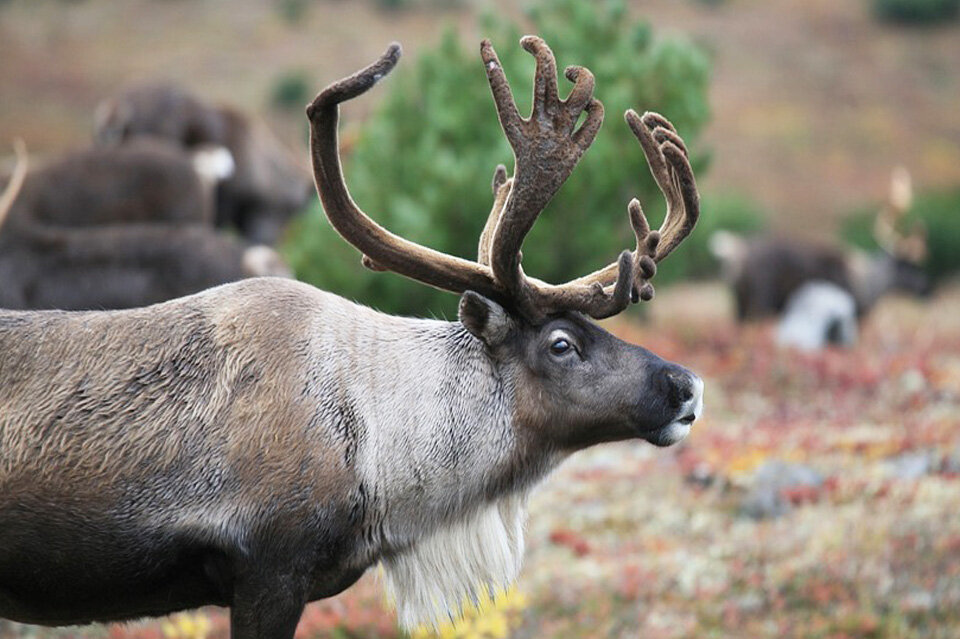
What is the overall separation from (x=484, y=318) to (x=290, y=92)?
30.9 metres

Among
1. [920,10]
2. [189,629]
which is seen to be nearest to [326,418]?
[189,629]

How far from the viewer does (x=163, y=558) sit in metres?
3.40

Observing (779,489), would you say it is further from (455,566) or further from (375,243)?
(375,243)

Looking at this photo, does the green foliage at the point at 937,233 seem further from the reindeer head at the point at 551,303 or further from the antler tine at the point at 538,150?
the antler tine at the point at 538,150

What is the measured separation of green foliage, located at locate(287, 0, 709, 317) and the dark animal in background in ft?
7.13

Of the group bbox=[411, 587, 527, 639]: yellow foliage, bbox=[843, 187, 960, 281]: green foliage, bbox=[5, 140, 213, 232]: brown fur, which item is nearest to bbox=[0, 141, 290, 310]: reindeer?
bbox=[5, 140, 213, 232]: brown fur

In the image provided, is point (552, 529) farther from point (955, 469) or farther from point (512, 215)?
point (512, 215)

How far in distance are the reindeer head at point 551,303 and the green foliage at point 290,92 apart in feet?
99.9

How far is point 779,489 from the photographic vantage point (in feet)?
24.6

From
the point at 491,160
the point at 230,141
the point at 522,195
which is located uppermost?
the point at 522,195

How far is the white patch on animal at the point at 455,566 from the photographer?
379 centimetres

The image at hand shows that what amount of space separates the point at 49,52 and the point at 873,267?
2443 centimetres

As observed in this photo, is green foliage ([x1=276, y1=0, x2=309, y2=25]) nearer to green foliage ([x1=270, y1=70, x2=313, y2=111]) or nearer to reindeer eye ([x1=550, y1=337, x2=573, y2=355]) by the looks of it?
green foliage ([x1=270, y1=70, x2=313, y2=111])

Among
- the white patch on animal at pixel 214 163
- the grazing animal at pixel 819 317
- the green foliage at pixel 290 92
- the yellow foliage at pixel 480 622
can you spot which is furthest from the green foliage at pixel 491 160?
the green foliage at pixel 290 92
